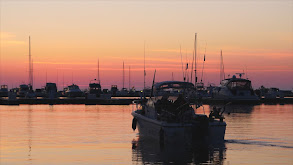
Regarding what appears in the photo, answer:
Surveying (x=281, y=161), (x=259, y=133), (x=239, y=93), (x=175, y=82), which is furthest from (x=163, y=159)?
(x=239, y=93)

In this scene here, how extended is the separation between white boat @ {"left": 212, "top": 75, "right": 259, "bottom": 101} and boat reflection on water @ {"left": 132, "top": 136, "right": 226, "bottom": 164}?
185 feet

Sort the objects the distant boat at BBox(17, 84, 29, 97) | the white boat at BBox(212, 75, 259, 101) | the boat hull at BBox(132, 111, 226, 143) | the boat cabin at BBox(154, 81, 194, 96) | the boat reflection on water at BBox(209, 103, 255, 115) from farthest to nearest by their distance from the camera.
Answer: the distant boat at BBox(17, 84, 29, 97) < the white boat at BBox(212, 75, 259, 101) < the boat reflection on water at BBox(209, 103, 255, 115) < the boat cabin at BBox(154, 81, 194, 96) < the boat hull at BBox(132, 111, 226, 143)

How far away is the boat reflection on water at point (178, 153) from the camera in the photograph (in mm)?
25433

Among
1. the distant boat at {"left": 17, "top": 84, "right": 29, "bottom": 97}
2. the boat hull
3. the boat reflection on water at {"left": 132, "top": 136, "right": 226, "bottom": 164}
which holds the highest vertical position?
the distant boat at {"left": 17, "top": 84, "right": 29, "bottom": 97}

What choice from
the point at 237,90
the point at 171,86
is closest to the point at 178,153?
the point at 171,86

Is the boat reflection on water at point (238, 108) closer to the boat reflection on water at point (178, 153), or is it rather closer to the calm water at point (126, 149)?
the calm water at point (126, 149)

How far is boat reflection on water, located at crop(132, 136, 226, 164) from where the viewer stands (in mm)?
25433

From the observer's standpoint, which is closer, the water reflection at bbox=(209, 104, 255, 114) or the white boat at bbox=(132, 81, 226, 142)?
the white boat at bbox=(132, 81, 226, 142)

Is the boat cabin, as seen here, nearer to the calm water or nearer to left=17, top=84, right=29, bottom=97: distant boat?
the calm water

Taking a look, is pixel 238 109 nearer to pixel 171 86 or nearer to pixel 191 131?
pixel 171 86

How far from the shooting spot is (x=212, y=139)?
1187 inches

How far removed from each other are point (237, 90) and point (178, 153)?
61013 mm

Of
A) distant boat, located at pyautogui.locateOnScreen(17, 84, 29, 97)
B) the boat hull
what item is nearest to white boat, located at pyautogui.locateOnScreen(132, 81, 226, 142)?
the boat hull

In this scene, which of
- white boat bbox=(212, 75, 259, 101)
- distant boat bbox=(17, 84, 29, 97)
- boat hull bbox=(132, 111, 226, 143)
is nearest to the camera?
boat hull bbox=(132, 111, 226, 143)
